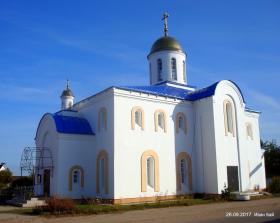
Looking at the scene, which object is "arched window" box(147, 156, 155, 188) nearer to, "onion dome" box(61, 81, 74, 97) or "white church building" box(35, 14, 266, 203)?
"white church building" box(35, 14, 266, 203)

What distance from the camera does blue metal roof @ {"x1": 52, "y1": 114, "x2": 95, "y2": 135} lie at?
22697 millimetres

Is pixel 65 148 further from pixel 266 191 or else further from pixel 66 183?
pixel 266 191

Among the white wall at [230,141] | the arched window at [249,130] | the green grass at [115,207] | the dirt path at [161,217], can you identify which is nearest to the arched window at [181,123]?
the white wall at [230,141]

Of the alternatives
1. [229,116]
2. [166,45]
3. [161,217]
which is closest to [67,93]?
[166,45]

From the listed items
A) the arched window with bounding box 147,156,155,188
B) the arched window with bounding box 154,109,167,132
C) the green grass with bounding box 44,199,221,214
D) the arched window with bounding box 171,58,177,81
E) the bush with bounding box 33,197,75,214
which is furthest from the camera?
the arched window with bounding box 171,58,177,81

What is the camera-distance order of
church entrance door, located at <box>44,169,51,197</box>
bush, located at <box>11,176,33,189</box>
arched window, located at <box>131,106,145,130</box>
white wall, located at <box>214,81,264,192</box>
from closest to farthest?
arched window, located at <box>131,106,145,130</box>, church entrance door, located at <box>44,169,51,197</box>, white wall, located at <box>214,81,264,192</box>, bush, located at <box>11,176,33,189</box>

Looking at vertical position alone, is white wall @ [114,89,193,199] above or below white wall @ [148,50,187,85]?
below

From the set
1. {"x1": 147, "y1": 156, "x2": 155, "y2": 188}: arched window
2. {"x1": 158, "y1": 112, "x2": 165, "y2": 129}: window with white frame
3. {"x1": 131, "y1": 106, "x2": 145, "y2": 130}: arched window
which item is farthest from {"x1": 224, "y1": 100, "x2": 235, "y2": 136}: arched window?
{"x1": 131, "y1": 106, "x2": 145, "y2": 130}: arched window

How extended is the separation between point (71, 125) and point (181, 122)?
7.62 m

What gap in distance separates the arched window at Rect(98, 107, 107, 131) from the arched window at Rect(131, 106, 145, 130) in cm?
176

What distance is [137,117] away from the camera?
2242 cm

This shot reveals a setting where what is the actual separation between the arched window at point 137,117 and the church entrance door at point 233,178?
7062 millimetres

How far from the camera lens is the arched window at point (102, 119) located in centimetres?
2227

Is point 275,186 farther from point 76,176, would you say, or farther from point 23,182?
point 23,182
